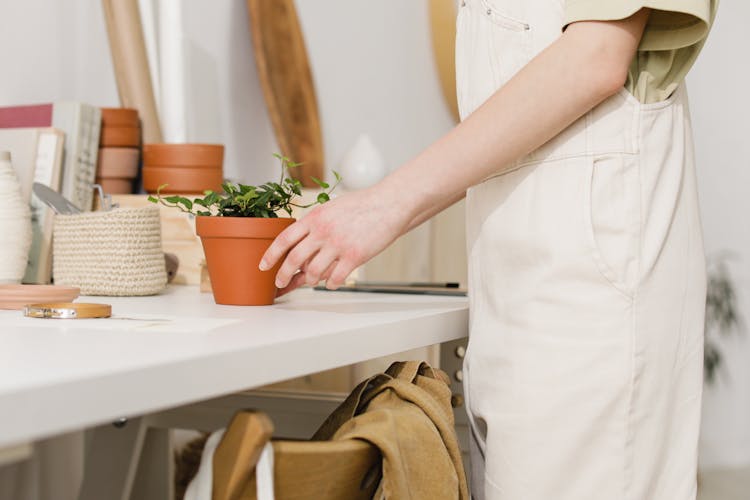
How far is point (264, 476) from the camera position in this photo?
73cm

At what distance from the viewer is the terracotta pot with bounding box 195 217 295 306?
3.80 ft

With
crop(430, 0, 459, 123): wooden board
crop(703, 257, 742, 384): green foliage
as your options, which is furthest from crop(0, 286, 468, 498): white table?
crop(703, 257, 742, 384): green foliage

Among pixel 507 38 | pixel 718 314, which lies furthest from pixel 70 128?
pixel 718 314

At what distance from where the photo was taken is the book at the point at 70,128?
1604mm

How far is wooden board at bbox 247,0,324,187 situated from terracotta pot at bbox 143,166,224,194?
2.24 ft

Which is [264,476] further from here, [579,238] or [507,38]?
[507,38]

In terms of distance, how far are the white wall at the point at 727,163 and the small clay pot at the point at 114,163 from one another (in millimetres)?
2792

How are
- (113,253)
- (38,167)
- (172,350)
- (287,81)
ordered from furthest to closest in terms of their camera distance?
(287,81) < (38,167) < (113,253) < (172,350)

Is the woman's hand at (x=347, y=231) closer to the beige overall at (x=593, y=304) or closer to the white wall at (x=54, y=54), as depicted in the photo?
the beige overall at (x=593, y=304)

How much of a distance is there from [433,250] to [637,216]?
167 cm

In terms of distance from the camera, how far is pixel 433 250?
8.67 ft

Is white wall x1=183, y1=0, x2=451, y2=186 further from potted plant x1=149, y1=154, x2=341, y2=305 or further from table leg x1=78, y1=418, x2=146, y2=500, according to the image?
potted plant x1=149, y1=154, x2=341, y2=305

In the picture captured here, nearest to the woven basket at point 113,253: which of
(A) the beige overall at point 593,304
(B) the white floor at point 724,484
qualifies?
(A) the beige overall at point 593,304

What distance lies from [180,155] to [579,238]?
3.12ft
